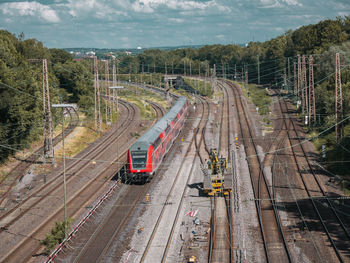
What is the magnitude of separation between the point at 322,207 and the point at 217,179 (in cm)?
784

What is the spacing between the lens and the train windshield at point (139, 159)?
1330 inches

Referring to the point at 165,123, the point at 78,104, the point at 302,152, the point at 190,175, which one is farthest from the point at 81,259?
the point at 78,104

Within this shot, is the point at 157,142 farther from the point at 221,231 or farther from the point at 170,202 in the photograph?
the point at 221,231

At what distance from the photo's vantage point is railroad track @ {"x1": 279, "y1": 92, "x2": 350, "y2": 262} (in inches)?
926

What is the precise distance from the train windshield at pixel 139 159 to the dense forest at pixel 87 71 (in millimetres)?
10279

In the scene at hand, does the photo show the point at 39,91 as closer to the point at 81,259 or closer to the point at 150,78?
the point at 81,259

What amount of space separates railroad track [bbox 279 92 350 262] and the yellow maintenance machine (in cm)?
604

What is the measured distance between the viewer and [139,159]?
3391cm

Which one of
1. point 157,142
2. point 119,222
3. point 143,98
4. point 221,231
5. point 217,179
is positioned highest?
point 143,98

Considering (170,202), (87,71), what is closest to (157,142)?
(170,202)

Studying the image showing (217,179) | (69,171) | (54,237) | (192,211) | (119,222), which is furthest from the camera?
→ (69,171)

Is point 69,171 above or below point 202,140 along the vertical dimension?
below

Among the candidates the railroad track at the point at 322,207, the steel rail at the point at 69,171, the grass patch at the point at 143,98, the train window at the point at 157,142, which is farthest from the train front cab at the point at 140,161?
the grass patch at the point at 143,98

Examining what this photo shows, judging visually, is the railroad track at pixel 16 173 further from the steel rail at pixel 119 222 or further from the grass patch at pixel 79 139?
the steel rail at pixel 119 222
